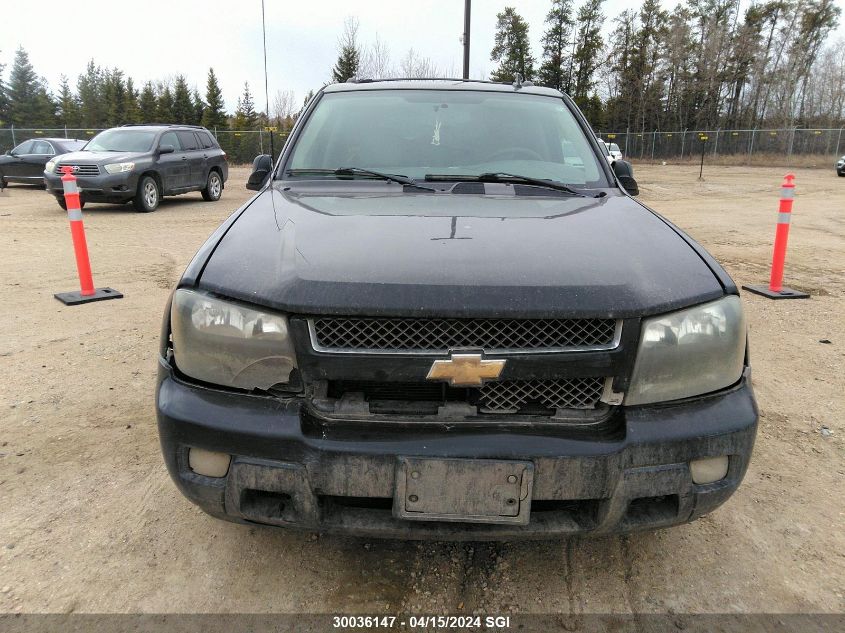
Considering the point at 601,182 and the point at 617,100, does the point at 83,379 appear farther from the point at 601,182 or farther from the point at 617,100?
the point at 617,100

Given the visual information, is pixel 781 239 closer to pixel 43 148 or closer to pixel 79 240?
pixel 79 240

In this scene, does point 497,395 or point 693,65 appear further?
point 693,65

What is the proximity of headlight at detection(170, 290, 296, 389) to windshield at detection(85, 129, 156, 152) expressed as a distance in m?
12.3

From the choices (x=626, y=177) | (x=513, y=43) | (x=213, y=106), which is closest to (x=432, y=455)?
(x=626, y=177)

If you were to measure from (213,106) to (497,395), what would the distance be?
185 feet

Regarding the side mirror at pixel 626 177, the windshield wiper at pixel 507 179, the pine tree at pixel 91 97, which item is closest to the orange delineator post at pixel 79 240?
the windshield wiper at pixel 507 179

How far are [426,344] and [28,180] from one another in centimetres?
1940

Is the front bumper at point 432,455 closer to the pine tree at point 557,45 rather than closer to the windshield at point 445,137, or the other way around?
the windshield at point 445,137

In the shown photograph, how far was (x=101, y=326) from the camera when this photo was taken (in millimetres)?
5035

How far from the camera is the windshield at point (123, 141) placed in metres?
12.5

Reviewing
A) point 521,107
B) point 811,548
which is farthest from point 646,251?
point 521,107

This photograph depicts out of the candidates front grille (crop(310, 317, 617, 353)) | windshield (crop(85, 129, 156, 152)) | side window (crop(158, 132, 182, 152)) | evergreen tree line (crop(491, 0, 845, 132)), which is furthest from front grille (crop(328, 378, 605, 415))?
evergreen tree line (crop(491, 0, 845, 132))

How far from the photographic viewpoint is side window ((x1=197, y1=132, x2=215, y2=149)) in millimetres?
14637

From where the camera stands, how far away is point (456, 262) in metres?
1.83
